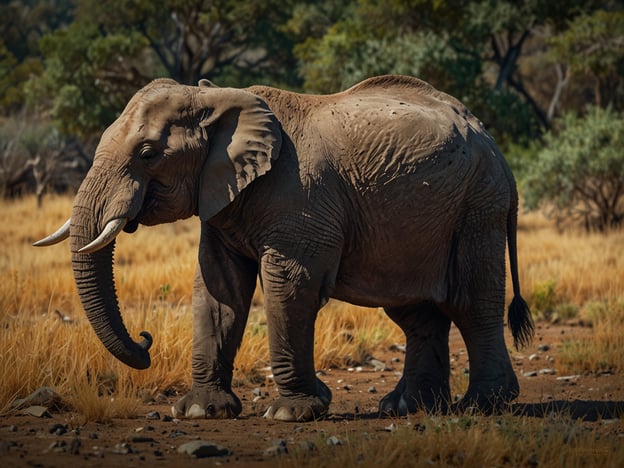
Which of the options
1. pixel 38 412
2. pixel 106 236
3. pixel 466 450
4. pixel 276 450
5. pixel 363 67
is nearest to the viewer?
pixel 466 450

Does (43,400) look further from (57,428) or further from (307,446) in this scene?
(307,446)

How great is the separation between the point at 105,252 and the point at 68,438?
1.12m

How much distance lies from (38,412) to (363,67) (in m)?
16.7

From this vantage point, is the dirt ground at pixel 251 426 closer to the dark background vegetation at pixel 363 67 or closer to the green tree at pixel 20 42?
the dark background vegetation at pixel 363 67

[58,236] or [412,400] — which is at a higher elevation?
[58,236]

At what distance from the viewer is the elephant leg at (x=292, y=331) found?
20.5ft

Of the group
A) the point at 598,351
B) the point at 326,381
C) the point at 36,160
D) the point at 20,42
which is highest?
the point at 20,42

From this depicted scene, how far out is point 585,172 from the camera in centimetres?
1844

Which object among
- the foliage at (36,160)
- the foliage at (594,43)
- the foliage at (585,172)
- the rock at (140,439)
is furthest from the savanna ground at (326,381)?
the foliage at (594,43)

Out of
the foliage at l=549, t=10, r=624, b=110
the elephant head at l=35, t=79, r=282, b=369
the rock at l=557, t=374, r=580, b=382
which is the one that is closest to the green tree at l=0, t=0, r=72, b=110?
the foliage at l=549, t=10, r=624, b=110

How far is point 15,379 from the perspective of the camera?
6.85 metres

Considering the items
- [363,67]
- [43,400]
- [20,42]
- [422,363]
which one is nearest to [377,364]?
[422,363]

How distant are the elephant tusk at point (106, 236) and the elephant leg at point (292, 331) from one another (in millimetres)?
857

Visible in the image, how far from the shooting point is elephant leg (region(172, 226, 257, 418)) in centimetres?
659
